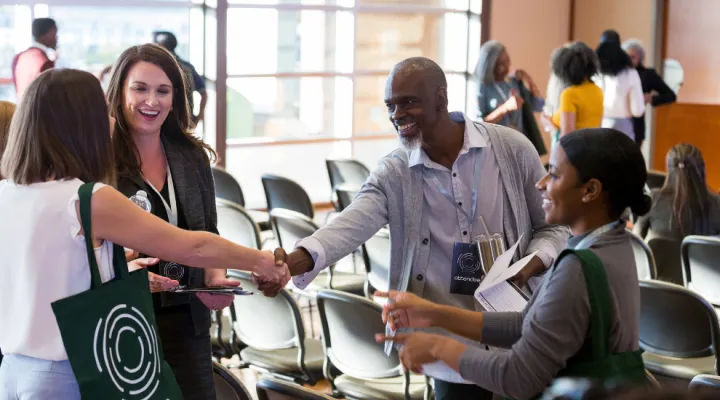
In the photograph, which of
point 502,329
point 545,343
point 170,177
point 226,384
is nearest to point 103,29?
point 170,177

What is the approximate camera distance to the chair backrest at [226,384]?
3.00 meters

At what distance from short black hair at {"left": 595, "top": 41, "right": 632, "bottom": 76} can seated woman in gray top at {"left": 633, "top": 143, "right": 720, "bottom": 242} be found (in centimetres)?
436

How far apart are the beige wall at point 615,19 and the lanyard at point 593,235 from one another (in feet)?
36.4

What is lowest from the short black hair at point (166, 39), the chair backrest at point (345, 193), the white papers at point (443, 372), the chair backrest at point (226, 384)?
the chair backrest at point (226, 384)

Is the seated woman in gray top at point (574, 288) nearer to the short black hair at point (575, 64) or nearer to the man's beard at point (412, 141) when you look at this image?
the man's beard at point (412, 141)

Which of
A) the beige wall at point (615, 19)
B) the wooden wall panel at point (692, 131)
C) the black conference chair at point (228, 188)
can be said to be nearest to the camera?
the black conference chair at point (228, 188)

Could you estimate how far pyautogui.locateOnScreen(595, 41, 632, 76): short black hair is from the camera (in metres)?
9.84

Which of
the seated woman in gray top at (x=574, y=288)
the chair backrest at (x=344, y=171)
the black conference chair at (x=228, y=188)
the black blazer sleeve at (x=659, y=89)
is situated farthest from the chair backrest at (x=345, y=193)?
the black blazer sleeve at (x=659, y=89)

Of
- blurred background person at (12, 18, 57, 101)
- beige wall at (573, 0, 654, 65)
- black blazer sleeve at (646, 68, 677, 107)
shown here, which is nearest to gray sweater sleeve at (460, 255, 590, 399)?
blurred background person at (12, 18, 57, 101)

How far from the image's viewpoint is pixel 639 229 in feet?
19.2

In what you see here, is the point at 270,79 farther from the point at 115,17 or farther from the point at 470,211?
the point at 470,211

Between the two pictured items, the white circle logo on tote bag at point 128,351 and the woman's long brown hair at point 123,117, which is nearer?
the white circle logo on tote bag at point 128,351

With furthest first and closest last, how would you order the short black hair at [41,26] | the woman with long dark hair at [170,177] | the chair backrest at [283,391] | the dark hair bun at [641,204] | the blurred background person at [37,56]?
the short black hair at [41,26] → the blurred background person at [37,56] → the woman with long dark hair at [170,177] → the chair backrest at [283,391] → the dark hair bun at [641,204]

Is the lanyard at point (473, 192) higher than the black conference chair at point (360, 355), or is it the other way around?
the lanyard at point (473, 192)
